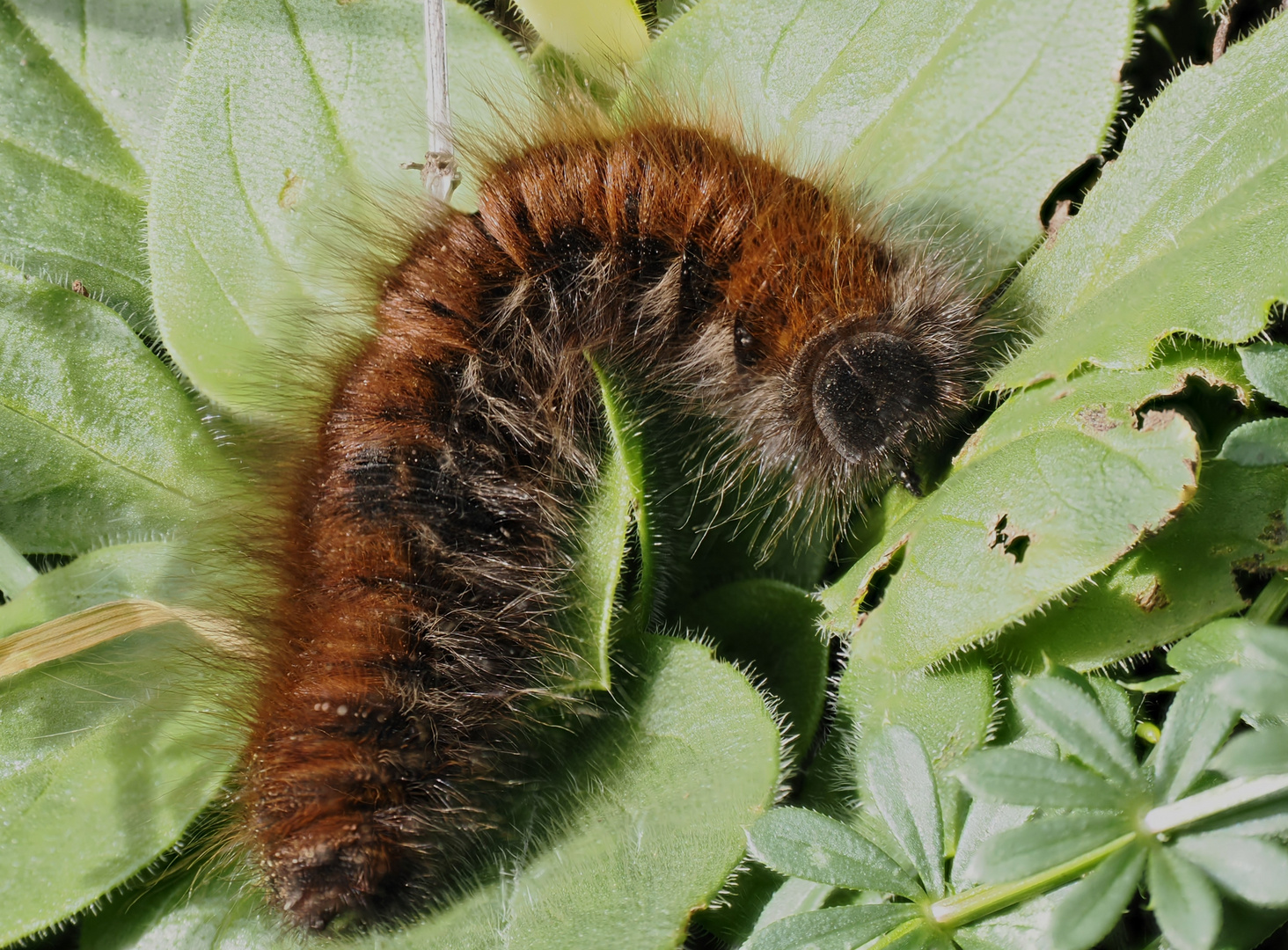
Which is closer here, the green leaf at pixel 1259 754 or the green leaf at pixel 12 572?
the green leaf at pixel 1259 754

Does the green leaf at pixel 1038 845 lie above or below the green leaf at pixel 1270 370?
below

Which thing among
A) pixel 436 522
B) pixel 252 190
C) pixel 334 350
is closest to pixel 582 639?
pixel 436 522

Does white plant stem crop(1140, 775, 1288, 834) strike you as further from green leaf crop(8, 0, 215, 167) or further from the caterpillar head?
green leaf crop(8, 0, 215, 167)

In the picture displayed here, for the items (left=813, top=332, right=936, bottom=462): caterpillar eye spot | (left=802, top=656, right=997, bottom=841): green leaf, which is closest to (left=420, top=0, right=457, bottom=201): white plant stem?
(left=813, top=332, right=936, bottom=462): caterpillar eye spot

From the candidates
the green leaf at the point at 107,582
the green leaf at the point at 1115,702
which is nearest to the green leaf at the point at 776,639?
the green leaf at the point at 1115,702

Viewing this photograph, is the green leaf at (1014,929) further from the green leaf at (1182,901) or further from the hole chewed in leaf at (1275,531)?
the hole chewed in leaf at (1275,531)

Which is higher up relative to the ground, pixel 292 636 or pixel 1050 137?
pixel 1050 137

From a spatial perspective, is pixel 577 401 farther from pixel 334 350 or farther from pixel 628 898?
pixel 628 898
